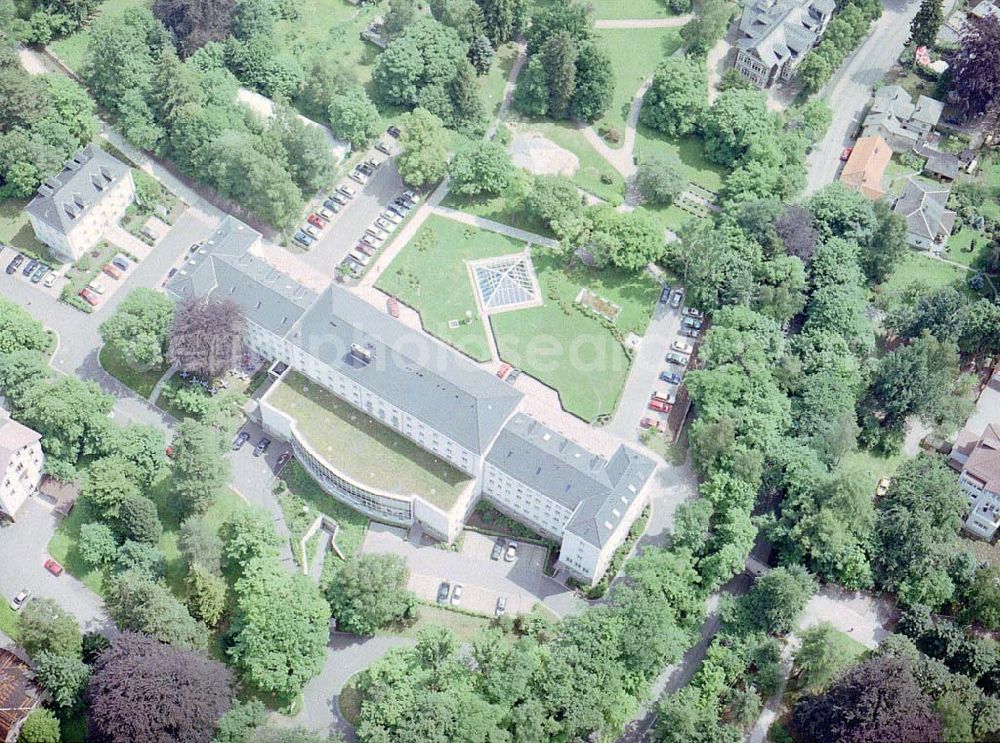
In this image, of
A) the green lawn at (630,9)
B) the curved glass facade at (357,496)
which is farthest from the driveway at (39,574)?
the green lawn at (630,9)

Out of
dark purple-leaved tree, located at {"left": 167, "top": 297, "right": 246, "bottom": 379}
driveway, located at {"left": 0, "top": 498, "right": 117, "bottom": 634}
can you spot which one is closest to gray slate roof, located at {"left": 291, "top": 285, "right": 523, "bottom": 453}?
dark purple-leaved tree, located at {"left": 167, "top": 297, "right": 246, "bottom": 379}

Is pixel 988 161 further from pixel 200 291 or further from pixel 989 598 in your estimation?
pixel 200 291

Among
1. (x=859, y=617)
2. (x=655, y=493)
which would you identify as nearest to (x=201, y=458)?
(x=655, y=493)

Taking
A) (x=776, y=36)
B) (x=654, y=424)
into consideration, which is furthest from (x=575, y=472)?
(x=776, y=36)

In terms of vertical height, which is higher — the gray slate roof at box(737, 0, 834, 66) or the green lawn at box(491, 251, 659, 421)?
the gray slate roof at box(737, 0, 834, 66)

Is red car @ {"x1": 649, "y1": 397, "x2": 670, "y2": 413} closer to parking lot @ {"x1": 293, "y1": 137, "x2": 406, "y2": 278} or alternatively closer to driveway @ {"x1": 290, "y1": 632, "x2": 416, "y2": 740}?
driveway @ {"x1": 290, "y1": 632, "x2": 416, "y2": 740}

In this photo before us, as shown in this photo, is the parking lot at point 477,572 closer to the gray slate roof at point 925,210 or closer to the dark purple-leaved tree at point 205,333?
the dark purple-leaved tree at point 205,333

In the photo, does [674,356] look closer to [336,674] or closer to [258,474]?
[258,474]
